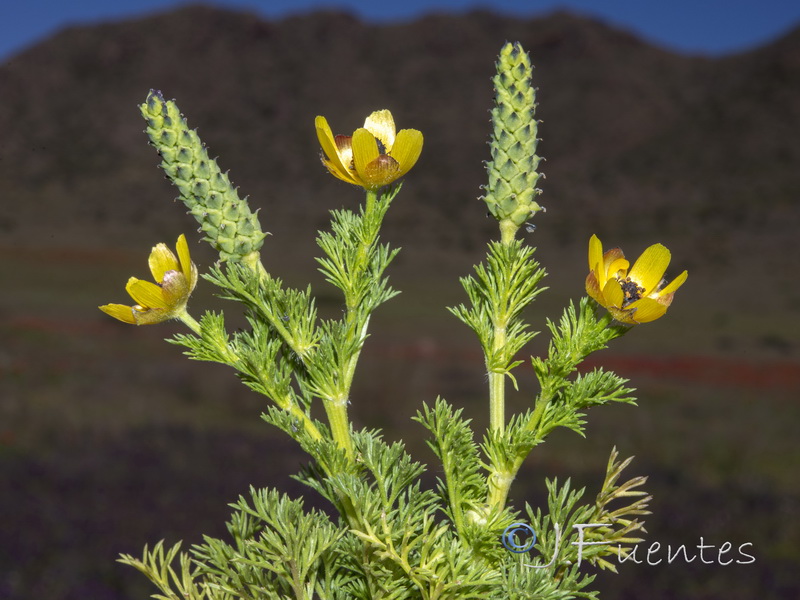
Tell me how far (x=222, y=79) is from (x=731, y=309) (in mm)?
61861

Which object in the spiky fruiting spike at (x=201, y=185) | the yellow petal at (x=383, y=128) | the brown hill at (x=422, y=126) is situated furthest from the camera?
the brown hill at (x=422, y=126)

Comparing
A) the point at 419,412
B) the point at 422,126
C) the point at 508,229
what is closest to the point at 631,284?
the point at 508,229

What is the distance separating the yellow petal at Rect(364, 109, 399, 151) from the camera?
3.79 ft

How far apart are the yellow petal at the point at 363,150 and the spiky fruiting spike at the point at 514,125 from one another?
153 millimetres

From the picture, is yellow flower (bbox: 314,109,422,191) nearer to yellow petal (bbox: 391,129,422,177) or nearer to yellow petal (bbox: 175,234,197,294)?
yellow petal (bbox: 391,129,422,177)

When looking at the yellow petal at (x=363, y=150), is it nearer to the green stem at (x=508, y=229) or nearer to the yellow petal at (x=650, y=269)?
the green stem at (x=508, y=229)

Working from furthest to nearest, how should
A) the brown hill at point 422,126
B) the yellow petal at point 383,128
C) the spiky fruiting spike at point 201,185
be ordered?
the brown hill at point 422,126 < the yellow petal at point 383,128 < the spiky fruiting spike at point 201,185

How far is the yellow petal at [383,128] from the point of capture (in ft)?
3.79

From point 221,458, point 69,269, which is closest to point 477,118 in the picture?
point 69,269

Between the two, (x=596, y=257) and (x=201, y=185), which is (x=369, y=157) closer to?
(x=201, y=185)

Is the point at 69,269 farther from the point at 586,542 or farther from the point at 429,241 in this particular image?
the point at 586,542

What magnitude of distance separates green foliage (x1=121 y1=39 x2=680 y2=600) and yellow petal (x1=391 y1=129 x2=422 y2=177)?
0.05 meters

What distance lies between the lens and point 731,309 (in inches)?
1363

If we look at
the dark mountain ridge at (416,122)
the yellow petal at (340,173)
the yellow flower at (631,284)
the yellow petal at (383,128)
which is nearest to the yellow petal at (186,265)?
the yellow petal at (340,173)
